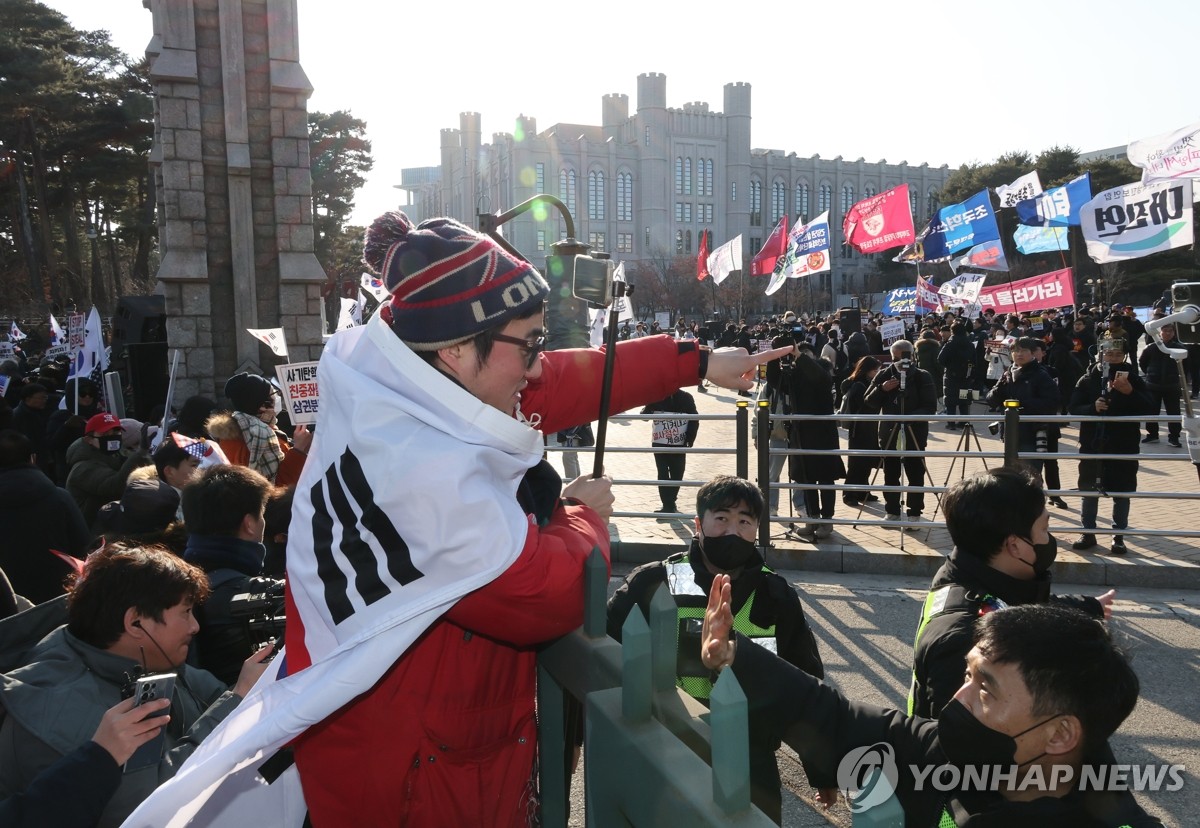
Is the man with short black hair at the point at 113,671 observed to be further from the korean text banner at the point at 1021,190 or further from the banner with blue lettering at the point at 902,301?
the banner with blue lettering at the point at 902,301

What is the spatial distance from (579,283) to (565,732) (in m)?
1.11

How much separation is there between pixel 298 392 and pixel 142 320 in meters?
8.86

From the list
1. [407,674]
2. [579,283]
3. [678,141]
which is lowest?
[407,674]

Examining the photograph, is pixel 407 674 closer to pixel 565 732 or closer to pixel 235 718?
pixel 235 718

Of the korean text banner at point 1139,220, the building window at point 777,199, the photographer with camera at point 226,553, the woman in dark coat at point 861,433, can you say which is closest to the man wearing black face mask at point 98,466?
the photographer with camera at point 226,553

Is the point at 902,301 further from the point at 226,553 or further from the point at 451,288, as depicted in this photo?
the point at 451,288

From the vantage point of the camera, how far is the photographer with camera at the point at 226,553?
9.88 ft

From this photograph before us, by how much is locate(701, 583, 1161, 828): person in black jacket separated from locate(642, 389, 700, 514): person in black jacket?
705 centimetres

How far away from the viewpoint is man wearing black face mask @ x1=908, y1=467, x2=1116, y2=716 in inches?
96.9

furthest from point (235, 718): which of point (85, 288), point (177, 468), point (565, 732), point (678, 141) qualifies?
point (678, 141)

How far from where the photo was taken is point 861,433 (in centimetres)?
939

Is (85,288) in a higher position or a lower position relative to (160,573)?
higher

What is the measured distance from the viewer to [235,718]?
1.55 meters

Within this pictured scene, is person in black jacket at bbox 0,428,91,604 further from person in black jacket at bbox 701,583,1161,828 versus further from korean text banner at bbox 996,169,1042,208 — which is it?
korean text banner at bbox 996,169,1042,208
